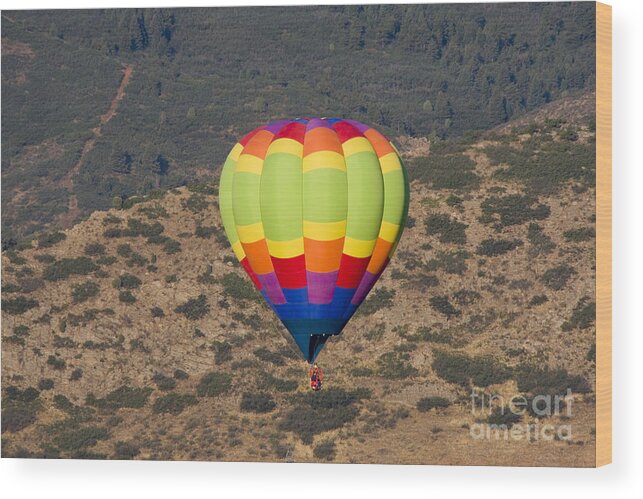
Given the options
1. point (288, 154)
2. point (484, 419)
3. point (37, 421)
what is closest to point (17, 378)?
point (37, 421)

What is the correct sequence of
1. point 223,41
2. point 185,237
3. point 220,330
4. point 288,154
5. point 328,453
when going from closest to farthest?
point 288,154 < point 328,453 < point 220,330 < point 185,237 < point 223,41

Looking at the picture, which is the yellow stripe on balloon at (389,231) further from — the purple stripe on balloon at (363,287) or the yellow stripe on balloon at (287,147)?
the yellow stripe on balloon at (287,147)

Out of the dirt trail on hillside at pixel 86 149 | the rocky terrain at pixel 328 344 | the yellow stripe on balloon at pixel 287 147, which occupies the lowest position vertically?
the rocky terrain at pixel 328 344

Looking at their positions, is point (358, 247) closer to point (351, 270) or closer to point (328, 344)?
point (351, 270)

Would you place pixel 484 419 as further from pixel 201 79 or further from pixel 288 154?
pixel 201 79

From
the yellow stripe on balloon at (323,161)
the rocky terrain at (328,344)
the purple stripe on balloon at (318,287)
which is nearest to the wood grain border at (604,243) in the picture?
the yellow stripe on balloon at (323,161)
